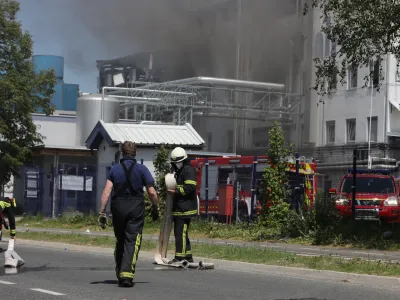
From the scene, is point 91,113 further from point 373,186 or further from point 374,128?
point 373,186

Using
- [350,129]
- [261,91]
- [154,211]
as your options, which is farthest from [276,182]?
[261,91]

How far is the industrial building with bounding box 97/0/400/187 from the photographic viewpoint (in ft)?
169

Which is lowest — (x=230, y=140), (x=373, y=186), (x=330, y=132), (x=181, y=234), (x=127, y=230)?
(x=181, y=234)

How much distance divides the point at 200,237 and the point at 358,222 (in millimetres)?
4420

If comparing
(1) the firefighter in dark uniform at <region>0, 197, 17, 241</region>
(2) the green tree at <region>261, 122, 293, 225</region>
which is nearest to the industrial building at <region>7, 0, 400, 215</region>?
(2) the green tree at <region>261, 122, 293, 225</region>

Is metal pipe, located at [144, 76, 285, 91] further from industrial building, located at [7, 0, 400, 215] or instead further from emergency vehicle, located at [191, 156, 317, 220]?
emergency vehicle, located at [191, 156, 317, 220]

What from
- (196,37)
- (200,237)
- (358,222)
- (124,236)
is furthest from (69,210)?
(196,37)

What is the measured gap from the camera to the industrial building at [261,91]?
51.7 metres


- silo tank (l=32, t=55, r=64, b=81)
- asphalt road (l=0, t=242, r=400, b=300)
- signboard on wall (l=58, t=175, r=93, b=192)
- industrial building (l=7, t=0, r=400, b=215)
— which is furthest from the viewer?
silo tank (l=32, t=55, r=64, b=81)

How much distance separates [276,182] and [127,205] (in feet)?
41.0

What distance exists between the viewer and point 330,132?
5550 centimetres

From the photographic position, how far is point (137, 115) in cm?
5538

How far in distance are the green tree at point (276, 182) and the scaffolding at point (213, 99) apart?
27551 mm

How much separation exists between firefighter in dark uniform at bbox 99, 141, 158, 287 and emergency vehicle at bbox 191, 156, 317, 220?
14.7 metres
